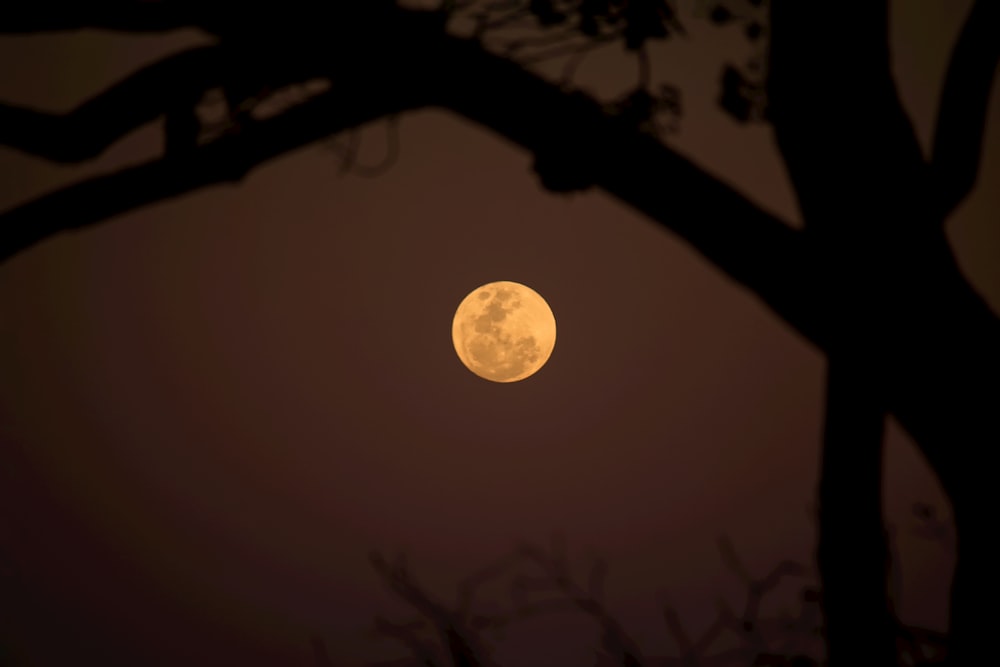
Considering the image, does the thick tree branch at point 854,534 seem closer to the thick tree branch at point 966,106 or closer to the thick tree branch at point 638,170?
the thick tree branch at point 638,170

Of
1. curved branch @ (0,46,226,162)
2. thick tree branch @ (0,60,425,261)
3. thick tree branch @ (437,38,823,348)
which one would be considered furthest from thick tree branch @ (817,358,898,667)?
curved branch @ (0,46,226,162)

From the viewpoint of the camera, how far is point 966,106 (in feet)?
4.76

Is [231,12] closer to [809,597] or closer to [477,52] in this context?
[477,52]

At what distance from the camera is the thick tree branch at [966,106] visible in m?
1.41

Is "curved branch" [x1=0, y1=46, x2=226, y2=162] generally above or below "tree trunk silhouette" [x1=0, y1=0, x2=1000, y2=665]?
above

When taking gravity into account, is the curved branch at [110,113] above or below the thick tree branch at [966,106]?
above

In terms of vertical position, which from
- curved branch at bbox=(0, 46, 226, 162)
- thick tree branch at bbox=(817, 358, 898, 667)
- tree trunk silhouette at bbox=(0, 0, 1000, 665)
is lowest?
thick tree branch at bbox=(817, 358, 898, 667)

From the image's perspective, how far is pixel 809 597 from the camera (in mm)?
2506

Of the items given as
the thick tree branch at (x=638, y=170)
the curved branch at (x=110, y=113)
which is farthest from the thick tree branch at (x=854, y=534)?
the curved branch at (x=110, y=113)

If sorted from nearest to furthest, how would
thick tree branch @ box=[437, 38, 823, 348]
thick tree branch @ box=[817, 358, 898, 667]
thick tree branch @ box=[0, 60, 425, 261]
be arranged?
thick tree branch @ box=[817, 358, 898, 667] < thick tree branch @ box=[437, 38, 823, 348] < thick tree branch @ box=[0, 60, 425, 261]

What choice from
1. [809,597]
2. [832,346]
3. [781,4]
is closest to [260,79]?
[781,4]

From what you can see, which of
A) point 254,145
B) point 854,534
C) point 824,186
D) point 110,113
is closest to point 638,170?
point 824,186

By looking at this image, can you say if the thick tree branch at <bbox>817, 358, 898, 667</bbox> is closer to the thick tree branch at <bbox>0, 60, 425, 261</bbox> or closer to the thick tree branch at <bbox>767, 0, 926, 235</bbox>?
the thick tree branch at <bbox>767, 0, 926, 235</bbox>

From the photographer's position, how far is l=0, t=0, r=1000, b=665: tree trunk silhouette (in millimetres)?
1228
